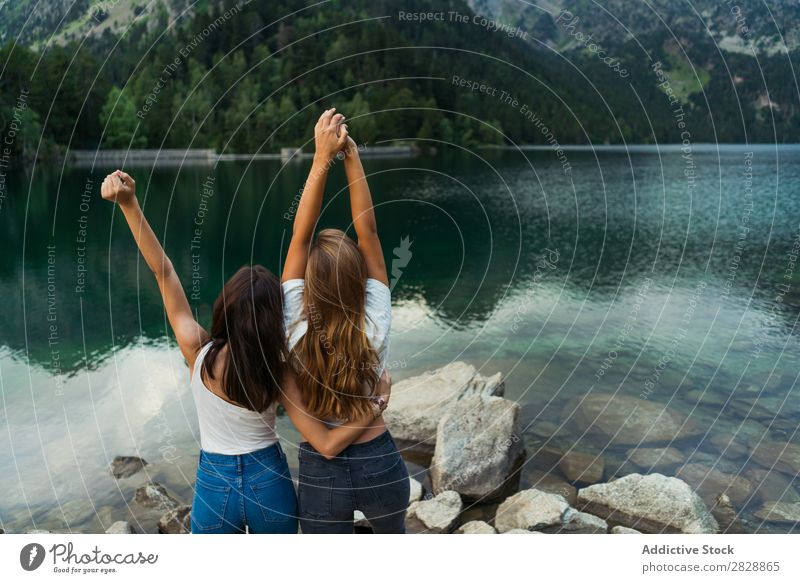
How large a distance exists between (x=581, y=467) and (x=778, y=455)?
238 centimetres

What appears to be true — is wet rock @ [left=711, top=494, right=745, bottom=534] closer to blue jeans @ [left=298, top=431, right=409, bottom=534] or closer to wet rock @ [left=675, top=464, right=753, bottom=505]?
wet rock @ [left=675, top=464, right=753, bottom=505]

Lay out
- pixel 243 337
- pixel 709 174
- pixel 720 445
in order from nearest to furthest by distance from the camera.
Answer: pixel 243 337, pixel 720 445, pixel 709 174

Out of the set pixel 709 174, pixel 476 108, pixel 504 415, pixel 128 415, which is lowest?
pixel 709 174

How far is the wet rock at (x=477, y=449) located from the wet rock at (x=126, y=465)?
318cm

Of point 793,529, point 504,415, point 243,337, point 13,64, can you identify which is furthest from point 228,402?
point 13,64

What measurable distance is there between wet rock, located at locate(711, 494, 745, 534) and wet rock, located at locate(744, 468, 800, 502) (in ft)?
1.36

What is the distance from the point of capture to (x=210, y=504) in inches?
98.8

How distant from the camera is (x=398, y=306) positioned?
45.3ft

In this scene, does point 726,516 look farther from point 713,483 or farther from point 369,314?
point 369,314

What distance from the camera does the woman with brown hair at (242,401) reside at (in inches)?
92.6

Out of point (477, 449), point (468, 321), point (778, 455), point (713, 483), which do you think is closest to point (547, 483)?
point (477, 449)

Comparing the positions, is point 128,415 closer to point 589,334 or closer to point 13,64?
point 589,334

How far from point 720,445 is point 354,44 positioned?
21916 millimetres

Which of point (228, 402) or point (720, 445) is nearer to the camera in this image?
point (228, 402)
